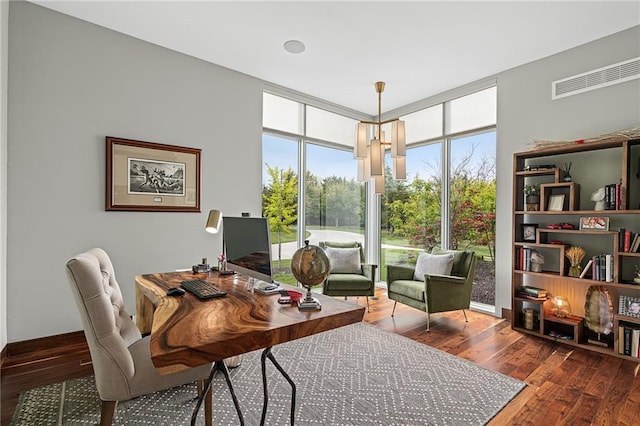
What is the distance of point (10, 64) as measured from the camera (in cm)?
275

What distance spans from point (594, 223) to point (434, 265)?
5.26ft

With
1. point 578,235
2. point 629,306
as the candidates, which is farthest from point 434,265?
point 629,306

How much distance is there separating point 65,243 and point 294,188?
283 centimetres

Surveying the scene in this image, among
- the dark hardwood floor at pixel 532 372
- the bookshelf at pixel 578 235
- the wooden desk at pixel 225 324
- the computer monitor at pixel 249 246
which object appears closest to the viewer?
the wooden desk at pixel 225 324

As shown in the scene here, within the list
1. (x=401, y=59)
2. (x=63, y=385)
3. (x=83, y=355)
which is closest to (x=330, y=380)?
(x=63, y=385)

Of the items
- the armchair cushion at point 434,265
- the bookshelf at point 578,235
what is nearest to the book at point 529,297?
the bookshelf at point 578,235

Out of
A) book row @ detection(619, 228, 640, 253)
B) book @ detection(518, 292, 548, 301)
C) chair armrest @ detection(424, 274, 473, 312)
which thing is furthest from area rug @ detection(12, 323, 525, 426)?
book row @ detection(619, 228, 640, 253)

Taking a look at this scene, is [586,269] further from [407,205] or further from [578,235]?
[407,205]

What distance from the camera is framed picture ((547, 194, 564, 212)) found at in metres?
3.33

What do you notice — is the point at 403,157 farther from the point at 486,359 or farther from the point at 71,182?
the point at 71,182

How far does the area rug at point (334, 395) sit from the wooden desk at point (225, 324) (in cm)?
64

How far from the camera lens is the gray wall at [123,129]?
9.29 feet

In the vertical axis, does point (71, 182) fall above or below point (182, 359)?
above

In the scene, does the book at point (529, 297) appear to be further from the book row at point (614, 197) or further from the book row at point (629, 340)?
the book row at point (614, 197)
